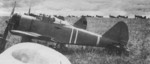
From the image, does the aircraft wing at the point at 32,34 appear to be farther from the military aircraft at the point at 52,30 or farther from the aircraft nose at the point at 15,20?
the aircraft nose at the point at 15,20

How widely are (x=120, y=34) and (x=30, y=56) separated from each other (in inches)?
454

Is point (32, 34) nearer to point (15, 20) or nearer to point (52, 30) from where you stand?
point (52, 30)

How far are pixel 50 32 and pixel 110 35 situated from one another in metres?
4.22

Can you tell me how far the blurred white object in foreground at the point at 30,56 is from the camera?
15.6 feet

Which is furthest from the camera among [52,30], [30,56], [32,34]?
[52,30]

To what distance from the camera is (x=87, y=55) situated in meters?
12.4

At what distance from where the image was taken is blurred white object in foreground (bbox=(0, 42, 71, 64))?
15.6 ft

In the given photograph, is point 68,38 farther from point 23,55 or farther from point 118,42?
point 23,55

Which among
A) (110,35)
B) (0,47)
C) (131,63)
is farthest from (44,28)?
(131,63)

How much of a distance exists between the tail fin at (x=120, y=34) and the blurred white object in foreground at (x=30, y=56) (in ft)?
35.4

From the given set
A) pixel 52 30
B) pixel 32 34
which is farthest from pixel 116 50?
pixel 32 34

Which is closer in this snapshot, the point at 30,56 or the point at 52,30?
the point at 30,56

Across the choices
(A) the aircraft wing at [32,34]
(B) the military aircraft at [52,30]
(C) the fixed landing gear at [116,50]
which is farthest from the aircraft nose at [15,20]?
(C) the fixed landing gear at [116,50]

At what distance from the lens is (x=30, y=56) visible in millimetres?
4922
